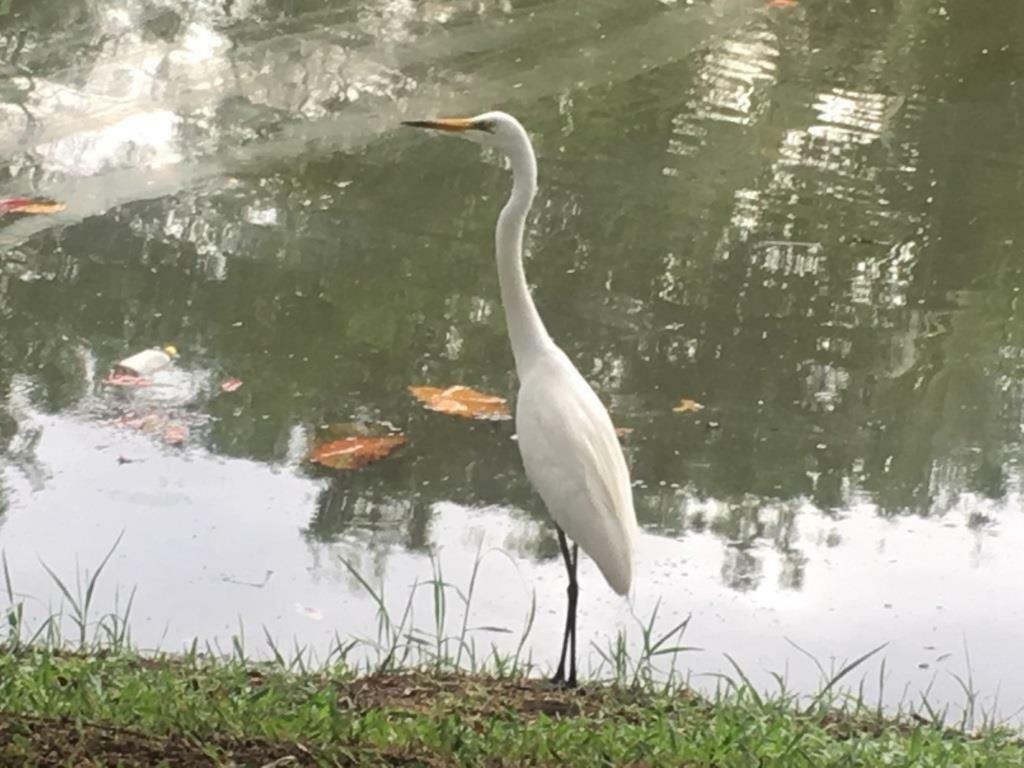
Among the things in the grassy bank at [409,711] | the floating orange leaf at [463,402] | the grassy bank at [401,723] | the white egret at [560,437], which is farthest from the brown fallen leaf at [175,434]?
the white egret at [560,437]

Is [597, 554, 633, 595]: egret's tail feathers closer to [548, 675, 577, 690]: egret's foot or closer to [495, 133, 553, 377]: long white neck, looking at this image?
[548, 675, 577, 690]: egret's foot

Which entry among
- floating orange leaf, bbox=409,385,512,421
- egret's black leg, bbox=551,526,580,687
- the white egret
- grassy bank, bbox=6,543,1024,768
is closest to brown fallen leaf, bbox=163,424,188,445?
grassy bank, bbox=6,543,1024,768

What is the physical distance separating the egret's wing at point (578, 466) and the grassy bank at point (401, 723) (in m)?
0.35

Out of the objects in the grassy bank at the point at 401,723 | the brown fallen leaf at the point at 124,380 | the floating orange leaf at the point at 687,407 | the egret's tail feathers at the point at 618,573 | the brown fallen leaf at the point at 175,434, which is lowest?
the grassy bank at the point at 401,723

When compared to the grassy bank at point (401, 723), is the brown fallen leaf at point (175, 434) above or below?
above

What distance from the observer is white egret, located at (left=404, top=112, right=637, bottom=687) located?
3350 millimetres

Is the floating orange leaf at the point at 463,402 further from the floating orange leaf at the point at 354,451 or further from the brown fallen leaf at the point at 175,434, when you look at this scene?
the brown fallen leaf at the point at 175,434

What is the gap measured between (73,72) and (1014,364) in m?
4.38

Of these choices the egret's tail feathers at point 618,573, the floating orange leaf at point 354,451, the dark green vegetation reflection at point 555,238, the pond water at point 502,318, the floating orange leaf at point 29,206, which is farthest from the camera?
the floating orange leaf at point 29,206

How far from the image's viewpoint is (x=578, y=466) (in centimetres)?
341

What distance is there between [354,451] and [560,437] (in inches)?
43.8

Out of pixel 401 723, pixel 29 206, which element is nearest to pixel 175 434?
pixel 29 206

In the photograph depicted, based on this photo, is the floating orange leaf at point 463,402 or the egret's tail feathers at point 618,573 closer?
the egret's tail feathers at point 618,573

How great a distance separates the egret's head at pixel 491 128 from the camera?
143 inches
